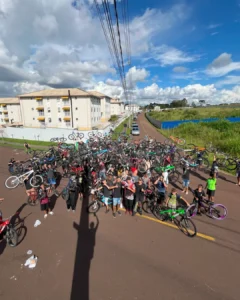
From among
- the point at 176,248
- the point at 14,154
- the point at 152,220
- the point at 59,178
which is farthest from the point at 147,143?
the point at 14,154

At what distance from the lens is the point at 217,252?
16.4 ft

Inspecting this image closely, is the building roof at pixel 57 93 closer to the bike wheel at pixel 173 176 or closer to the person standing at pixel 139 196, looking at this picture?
the bike wheel at pixel 173 176

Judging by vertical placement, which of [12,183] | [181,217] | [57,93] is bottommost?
[12,183]

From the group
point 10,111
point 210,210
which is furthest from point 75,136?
point 10,111

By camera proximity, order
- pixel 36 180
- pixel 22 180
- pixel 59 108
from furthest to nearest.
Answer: pixel 59 108 < pixel 22 180 < pixel 36 180

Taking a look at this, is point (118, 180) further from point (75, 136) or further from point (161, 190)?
point (75, 136)

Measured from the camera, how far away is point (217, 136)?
65.6 ft

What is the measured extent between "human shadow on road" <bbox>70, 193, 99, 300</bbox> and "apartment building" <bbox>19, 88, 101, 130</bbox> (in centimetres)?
3264

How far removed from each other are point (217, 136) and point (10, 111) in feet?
196

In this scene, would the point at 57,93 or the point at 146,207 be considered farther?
the point at 57,93

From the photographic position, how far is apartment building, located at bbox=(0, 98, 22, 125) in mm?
52812

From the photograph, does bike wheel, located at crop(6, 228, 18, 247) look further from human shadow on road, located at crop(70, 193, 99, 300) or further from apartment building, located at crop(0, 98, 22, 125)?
apartment building, located at crop(0, 98, 22, 125)

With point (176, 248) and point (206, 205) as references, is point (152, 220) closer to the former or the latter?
point (176, 248)

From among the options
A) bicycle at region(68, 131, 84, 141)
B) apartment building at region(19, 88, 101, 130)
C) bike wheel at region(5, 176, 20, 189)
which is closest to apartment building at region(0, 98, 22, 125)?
apartment building at region(19, 88, 101, 130)
